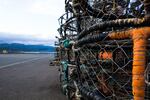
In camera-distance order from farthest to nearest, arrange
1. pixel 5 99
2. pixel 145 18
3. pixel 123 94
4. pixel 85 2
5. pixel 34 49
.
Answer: pixel 34 49 < pixel 5 99 < pixel 123 94 < pixel 85 2 < pixel 145 18

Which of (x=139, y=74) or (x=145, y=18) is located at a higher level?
(x=145, y=18)

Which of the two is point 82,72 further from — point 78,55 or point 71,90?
point 71,90

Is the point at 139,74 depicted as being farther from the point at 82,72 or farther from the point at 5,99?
the point at 5,99

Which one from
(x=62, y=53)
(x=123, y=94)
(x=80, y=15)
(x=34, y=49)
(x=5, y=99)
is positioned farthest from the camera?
(x=34, y=49)

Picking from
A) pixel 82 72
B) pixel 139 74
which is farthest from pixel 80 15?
pixel 139 74

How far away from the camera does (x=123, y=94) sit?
4.65 m

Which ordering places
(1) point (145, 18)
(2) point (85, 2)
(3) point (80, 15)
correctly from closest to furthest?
(1) point (145, 18) → (2) point (85, 2) → (3) point (80, 15)

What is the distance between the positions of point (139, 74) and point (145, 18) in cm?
55

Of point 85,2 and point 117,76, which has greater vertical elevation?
point 85,2

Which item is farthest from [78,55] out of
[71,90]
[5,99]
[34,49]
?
[34,49]

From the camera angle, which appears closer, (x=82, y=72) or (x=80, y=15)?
(x=80, y=15)

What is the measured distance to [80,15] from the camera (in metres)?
4.29

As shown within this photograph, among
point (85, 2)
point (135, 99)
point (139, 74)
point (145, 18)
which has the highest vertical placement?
point (85, 2)

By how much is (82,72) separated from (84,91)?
0.72 m
